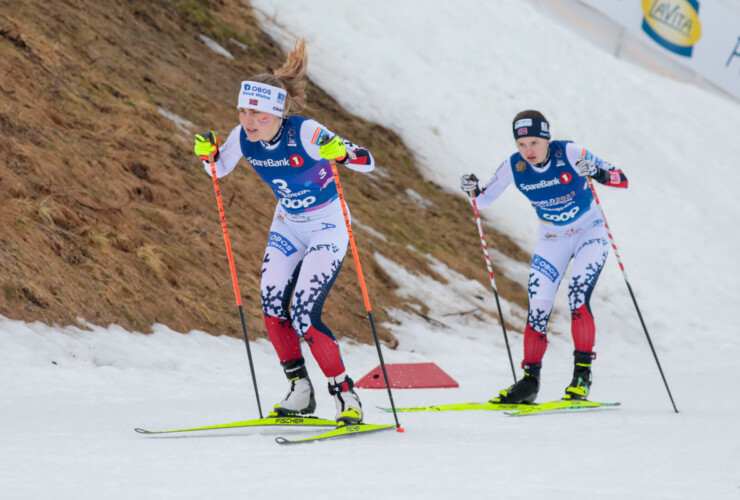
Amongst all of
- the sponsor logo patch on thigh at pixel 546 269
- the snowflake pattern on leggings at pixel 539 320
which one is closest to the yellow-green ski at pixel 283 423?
the snowflake pattern on leggings at pixel 539 320

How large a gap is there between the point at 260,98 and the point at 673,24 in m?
21.7

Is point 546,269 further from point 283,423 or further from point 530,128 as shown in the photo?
point 283,423

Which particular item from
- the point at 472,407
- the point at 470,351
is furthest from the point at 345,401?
the point at 470,351

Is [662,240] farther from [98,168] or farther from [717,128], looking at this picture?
[98,168]

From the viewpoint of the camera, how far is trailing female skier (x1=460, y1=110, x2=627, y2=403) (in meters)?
6.94

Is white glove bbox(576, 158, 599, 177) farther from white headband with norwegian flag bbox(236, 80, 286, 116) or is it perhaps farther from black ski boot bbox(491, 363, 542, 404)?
white headband with norwegian flag bbox(236, 80, 286, 116)

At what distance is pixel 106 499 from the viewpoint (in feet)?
10.3

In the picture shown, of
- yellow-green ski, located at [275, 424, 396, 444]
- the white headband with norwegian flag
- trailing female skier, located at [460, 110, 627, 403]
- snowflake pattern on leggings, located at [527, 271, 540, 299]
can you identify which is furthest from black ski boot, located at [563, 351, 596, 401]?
the white headband with norwegian flag

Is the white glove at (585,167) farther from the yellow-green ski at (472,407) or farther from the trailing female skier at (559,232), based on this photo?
the yellow-green ski at (472,407)

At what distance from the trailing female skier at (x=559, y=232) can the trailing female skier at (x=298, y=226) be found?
2.21 metres

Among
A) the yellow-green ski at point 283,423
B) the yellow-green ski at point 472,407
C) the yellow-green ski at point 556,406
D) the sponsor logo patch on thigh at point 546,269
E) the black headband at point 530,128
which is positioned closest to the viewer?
the yellow-green ski at point 283,423

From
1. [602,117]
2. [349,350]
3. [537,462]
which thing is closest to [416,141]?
[602,117]

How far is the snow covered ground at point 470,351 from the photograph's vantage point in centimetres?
366

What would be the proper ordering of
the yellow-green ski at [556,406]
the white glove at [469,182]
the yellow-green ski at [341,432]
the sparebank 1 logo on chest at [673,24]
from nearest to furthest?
the yellow-green ski at [341,432], the yellow-green ski at [556,406], the white glove at [469,182], the sparebank 1 logo on chest at [673,24]
